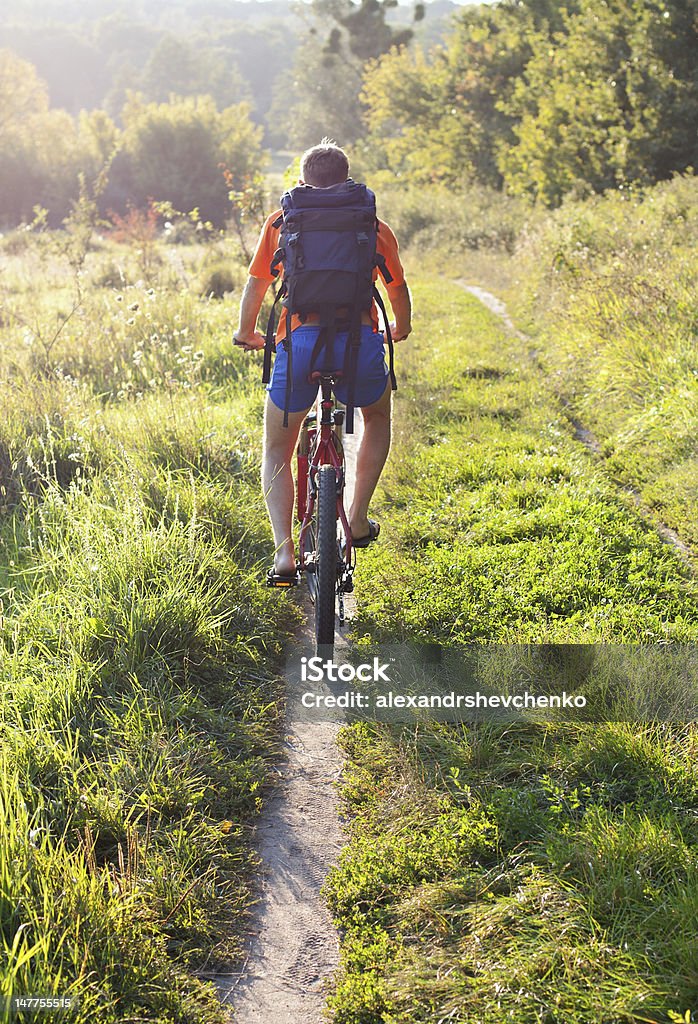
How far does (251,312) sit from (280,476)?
2.78ft

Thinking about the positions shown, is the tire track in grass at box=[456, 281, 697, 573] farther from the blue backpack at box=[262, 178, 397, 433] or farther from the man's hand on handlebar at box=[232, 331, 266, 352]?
the man's hand on handlebar at box=[232, 331, 266, 352]

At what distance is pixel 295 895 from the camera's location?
3.13m

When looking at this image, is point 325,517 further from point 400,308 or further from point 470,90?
point 470,90

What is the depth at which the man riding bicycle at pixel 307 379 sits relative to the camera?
4164 millimetres

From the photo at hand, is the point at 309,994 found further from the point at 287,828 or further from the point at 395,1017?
the point at 287,828

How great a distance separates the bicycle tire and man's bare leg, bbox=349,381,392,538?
35 centimetres

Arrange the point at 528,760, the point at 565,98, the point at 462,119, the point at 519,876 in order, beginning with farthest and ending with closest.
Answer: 1. the point at 462,119
2. the point at 565,98
3. the point at 528,760
4. the point at 519,876

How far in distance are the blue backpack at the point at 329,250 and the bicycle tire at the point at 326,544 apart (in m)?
0.72

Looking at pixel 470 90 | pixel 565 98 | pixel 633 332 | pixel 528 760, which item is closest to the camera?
pixel 528 760

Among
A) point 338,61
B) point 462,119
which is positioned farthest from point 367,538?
point 338,61

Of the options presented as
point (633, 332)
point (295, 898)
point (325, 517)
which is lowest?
point (295, 898)

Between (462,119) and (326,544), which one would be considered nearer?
(326,544)

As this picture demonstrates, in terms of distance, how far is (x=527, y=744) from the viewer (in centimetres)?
365

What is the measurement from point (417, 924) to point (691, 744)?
133cm
